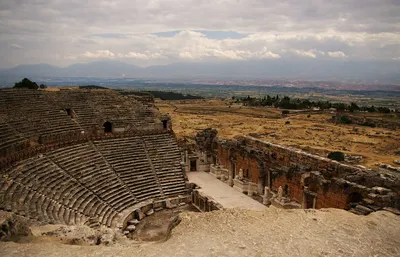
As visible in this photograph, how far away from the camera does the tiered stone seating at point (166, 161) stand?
22469 mm

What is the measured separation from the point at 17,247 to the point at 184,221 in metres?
6.20

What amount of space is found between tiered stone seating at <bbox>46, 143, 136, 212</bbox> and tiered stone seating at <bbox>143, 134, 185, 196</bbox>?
9.58ft

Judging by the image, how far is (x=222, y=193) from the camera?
82.3ft

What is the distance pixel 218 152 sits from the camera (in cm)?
3019

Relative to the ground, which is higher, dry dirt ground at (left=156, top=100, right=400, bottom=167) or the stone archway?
the stone archway

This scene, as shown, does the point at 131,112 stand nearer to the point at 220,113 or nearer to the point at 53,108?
the point at 53,108

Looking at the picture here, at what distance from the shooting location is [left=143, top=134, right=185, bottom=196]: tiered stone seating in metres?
22.5

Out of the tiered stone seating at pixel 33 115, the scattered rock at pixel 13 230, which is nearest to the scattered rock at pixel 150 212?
the tiered stone seating at pixel 33 115

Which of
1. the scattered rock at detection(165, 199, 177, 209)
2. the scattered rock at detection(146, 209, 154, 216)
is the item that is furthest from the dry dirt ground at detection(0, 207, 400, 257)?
the scattered rock at detection(165, 199, 177, 209)

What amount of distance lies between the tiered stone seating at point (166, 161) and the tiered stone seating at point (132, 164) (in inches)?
20.9

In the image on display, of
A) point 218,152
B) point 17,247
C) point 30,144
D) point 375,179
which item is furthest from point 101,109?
point 375,179

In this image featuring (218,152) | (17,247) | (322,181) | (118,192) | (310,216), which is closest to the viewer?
(17,247)

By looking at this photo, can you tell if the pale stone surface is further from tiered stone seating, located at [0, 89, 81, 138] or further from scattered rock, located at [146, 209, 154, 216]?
tiered stone seating, located at [0, 89, 81, 138]

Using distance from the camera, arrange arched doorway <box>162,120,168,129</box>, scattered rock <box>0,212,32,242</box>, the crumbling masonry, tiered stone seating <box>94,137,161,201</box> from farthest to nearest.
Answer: arched doorway <box>162,120,168,129</box> < tiered stone seating <box>94,137,161,201</box> < the crumbling masonry < scattered rock <box>0,212,32,242</box>
